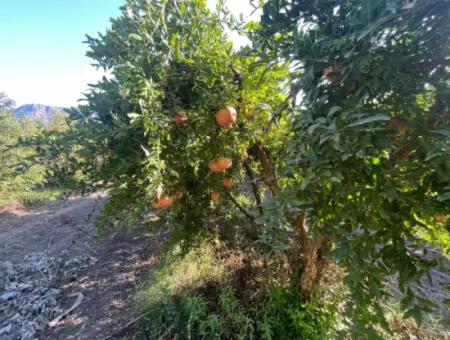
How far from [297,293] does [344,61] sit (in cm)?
178

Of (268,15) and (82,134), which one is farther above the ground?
(268,15)

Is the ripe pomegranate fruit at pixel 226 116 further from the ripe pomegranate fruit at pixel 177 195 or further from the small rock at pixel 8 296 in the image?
the small rock at pixel 8 296

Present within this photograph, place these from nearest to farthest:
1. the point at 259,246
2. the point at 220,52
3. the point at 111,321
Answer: the point at 220,52, the point at 111,321, the point at 259,246

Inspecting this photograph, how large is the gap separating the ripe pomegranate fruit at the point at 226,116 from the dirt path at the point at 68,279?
84 cm

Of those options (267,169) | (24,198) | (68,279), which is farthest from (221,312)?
(24,198)

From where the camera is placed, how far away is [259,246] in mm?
2713

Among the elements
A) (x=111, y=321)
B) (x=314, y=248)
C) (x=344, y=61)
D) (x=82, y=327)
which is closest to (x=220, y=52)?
(x=344, y=61)

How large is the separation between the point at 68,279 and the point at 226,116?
312cm

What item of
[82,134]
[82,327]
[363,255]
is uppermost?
[82,134]

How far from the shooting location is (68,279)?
3.22 metres

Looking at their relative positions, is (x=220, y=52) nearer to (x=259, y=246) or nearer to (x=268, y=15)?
(x=268, y=15)

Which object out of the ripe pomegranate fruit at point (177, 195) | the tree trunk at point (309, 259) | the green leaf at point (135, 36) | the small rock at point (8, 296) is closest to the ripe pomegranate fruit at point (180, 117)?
the green leaf at point (135, 36)

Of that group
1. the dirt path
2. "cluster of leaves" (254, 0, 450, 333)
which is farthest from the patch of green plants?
"cluster of leaves" (254, 0, 450, 333)

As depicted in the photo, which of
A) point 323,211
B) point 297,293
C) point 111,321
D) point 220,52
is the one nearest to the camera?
point 323,211
